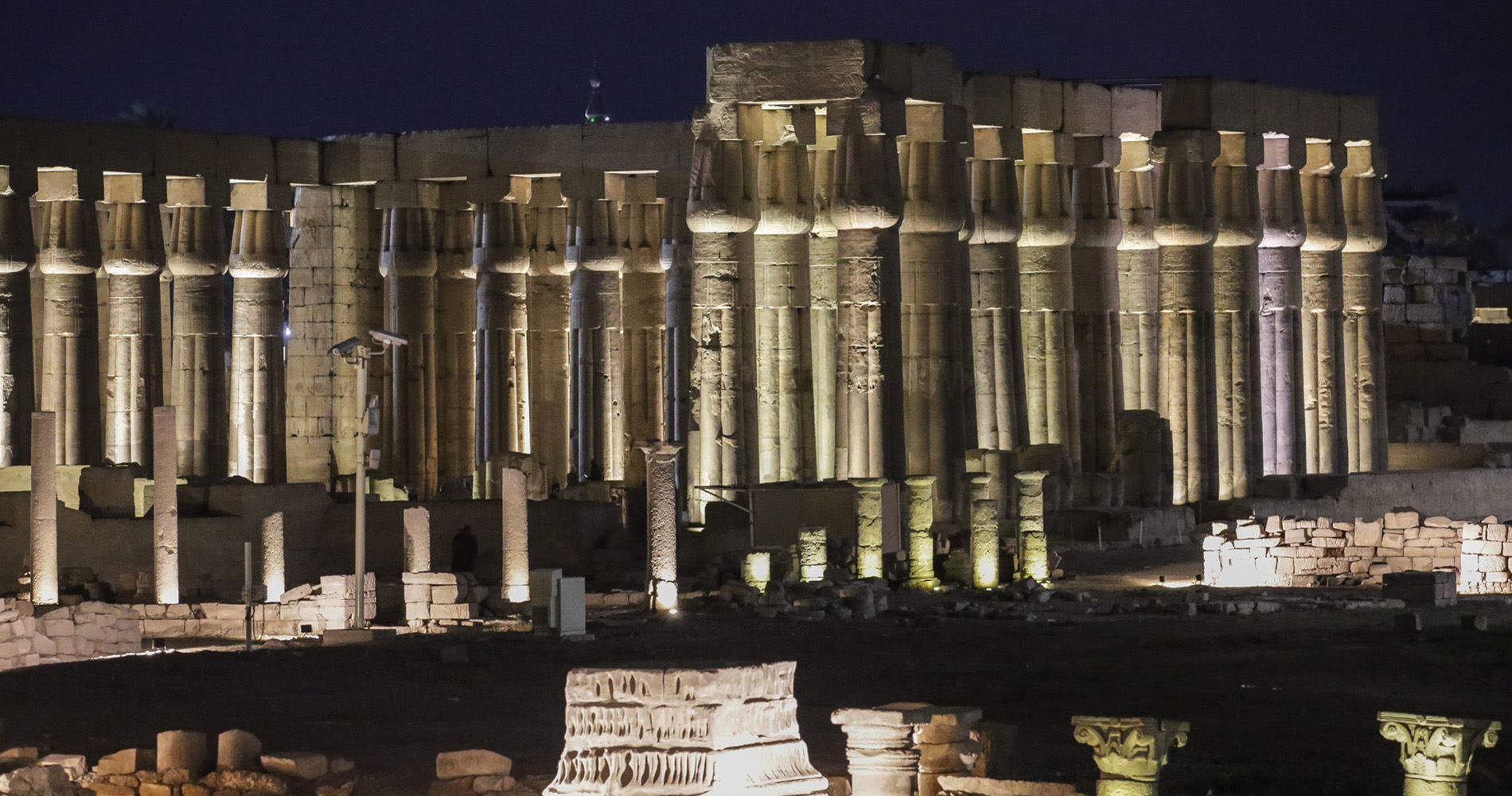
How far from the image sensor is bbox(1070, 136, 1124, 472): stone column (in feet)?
151

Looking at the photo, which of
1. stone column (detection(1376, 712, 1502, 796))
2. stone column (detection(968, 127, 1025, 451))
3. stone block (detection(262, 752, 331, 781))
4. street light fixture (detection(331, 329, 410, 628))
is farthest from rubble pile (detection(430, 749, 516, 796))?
stone column (detection(968, 127, 1025, 451))

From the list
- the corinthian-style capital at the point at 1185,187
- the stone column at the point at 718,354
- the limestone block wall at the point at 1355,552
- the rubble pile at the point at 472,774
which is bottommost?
the rubble pile at the point at 472,774

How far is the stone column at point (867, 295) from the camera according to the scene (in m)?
37.1

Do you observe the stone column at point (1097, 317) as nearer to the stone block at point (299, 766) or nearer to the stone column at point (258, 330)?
the stone column at point (258, 330)

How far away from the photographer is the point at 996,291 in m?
43.8

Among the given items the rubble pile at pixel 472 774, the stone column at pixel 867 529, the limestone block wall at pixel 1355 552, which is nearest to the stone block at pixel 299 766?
→ the rubble pile at pixel 472 774

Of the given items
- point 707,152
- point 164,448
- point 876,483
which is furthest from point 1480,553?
point 164,448

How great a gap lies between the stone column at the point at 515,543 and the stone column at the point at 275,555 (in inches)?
110

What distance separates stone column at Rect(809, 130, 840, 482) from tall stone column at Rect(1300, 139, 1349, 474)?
11362 millimetres

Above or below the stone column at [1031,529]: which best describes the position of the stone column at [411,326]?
above

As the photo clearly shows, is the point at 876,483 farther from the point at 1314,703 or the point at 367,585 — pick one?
the point at 1314,703

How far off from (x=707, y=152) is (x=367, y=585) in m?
8.35

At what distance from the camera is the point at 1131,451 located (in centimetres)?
4412

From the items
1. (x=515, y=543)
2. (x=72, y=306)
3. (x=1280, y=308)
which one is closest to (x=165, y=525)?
(x=515, y=543)
